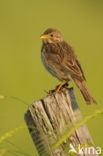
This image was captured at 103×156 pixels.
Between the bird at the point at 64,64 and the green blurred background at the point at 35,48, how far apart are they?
1.37 m

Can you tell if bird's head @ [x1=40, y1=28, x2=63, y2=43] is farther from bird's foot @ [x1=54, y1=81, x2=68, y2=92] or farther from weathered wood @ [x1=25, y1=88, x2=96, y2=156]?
weathered wood @ [x1=25, y1=88, x2=96, y2=156]

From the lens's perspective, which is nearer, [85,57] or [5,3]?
[85,57]

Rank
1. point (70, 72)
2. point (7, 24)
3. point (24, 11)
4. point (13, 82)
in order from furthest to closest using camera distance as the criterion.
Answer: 1. point (24, 11)
2. point (7, 24)
3. point (13, 82)
4. point (70, 72)

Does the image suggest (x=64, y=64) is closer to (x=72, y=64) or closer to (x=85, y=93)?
(x=72, y=64)

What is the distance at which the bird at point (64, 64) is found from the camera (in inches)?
361

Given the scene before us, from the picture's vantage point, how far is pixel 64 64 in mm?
9484

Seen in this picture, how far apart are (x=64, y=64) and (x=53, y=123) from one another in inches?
128

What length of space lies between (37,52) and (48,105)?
1025 cm

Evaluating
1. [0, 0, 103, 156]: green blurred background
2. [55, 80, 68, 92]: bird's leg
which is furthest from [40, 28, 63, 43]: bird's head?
[55, 80, 68, 92]: bird's leg

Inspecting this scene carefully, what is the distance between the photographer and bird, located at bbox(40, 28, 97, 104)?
9.16m

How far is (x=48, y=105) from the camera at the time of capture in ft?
21.2

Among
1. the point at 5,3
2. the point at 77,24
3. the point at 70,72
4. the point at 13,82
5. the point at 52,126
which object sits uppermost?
the point at 5,3

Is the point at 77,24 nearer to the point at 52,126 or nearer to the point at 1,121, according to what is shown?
the point at 1,121

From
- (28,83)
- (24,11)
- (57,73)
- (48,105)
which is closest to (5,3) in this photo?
(24,11)
